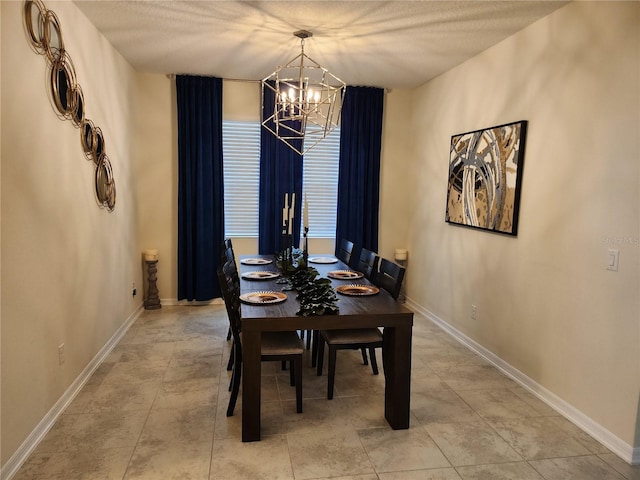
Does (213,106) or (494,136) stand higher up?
(213,106)

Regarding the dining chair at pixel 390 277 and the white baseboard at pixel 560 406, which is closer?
the white baseboard at pixel 560 406

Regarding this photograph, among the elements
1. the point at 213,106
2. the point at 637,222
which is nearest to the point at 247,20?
the point at 213,106

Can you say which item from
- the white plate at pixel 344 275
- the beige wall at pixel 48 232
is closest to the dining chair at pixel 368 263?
the white plate at pixel 344 275

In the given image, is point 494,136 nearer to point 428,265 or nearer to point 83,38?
point 428,265

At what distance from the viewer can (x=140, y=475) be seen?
216 centimetres

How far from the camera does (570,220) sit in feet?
9.25

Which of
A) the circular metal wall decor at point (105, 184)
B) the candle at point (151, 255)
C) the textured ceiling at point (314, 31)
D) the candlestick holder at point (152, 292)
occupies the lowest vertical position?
the candlestick holder at point (152, 292)

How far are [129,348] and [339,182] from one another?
2944mm

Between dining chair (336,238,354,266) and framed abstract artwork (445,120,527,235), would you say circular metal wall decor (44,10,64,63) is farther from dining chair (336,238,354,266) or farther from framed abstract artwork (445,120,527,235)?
framed abstract artwork (445,120,527,235)

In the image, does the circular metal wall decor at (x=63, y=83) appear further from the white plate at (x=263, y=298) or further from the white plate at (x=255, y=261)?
the white plate at (x=263, y=298)

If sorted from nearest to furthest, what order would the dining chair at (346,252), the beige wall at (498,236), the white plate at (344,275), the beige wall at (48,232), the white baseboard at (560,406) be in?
the beige wall at (48,232), the beige wall at (498,236), the white baseboard at (560,406), the white plate at (344,275), the dining chair at (346,252)

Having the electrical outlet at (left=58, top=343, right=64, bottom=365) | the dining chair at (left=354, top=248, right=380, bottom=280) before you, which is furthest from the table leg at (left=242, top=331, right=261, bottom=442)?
the dining chair at (left=354, top=248, right=380, bottom=280)

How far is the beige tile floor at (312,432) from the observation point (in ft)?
7.32

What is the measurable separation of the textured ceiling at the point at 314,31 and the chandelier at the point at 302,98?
0.19m
